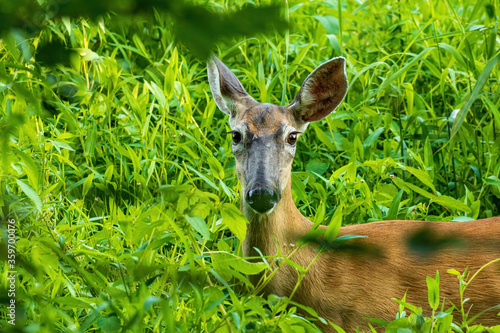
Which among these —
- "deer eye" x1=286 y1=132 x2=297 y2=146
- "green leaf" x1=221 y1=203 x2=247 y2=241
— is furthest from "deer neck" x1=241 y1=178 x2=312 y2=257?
"green leaf" x1=221 y1=203 x2=247 y2=241

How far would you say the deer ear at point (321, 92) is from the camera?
3.29m

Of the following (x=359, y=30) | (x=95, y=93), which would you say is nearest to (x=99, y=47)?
(x=95, y=93)

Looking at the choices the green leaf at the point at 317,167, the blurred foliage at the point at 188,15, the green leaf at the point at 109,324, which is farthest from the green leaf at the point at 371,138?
the blurred foliage at the point at 188,15

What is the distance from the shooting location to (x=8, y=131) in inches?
51.5

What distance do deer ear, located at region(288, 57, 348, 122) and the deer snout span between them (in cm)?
70

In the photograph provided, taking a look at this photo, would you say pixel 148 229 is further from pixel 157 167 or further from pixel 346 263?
pixel 157 167

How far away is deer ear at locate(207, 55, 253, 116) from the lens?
3.39 meters

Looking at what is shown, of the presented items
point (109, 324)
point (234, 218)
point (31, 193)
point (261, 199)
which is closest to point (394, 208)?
point (261, 199)

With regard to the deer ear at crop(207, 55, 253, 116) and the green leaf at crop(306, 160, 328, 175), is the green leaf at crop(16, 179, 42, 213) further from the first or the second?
the green leaf at crop(306, 160, 328, 175)

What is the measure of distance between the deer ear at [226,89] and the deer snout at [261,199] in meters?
0.76

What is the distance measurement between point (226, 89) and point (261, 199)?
89cm

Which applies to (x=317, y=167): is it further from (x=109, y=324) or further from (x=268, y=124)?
(x=109, y=324)

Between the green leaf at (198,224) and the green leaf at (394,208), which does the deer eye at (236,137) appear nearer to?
the green leaf at (394,208)

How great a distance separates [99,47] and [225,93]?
1490 millimetres
